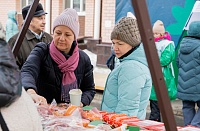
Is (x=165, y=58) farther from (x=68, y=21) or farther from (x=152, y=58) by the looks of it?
(x=152, y=58)

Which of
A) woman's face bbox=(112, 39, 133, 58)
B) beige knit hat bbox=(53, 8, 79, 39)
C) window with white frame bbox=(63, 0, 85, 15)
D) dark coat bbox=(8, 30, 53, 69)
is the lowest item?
dark coat bbox=(8, 30, 53, 69)

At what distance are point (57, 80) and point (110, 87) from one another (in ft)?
1.42

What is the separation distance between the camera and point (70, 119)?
1.90 metres

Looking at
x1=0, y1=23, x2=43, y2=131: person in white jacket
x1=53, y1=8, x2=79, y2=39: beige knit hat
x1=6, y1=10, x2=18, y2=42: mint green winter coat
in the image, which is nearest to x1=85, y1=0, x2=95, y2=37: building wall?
x1=6, y1=10, x2=18, y2=42: mint green winter coat

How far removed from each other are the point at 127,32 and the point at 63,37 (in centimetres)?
51

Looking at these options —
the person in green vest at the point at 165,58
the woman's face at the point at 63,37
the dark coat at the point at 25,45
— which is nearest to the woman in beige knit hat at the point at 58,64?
the woman's face at the point at 63,37

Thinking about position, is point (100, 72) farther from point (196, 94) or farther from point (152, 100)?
point (196, 94)

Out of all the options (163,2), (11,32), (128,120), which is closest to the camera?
(128,120)

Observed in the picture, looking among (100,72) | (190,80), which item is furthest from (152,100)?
(100,72)

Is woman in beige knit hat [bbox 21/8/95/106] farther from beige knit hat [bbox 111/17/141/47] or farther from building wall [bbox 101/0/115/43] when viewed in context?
building wall [bbox 101/0/115/43]

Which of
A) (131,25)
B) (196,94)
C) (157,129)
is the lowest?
(196,94)

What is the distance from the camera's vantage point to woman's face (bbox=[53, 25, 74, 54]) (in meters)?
2.61

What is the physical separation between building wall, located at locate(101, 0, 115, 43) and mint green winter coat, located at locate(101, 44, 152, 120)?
7.25 meters

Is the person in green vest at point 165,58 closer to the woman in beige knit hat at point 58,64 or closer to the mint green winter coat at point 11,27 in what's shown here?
the woman in beige knit hat at point 58,64
